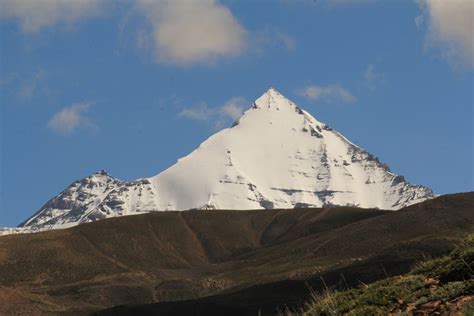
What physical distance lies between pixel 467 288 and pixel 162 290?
591ft

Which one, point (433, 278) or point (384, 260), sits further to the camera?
point (384, 260)

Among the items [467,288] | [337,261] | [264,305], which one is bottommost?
[467,288]

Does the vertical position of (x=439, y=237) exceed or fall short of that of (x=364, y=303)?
it exceeds it

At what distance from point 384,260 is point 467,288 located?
146 metres

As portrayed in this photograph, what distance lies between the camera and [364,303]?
1669cm

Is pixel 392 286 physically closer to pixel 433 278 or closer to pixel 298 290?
pixel 433 278

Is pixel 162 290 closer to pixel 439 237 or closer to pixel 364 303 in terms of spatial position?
pixel 439 237

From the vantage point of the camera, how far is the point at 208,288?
627 ft

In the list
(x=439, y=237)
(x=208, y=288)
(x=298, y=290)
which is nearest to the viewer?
(x=298, y=290)

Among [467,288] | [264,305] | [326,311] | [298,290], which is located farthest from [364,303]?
[298,290]

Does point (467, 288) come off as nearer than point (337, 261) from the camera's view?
Yes

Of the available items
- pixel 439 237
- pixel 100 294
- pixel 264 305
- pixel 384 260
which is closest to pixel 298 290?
pixel 264 305

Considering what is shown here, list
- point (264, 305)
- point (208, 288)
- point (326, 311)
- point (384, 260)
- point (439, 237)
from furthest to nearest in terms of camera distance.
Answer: point (208, 288), point (439, 237), point (384, 260), point (264, 305), point (326, 311)

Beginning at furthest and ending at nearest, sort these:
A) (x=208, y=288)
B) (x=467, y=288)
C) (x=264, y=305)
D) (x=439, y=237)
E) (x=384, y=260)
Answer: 1. (x=208, y=288)
2. (x=439, y=237)
3. (x=384, y=260)
4. (x=264, y=305)
5. (x=467, y=288)
